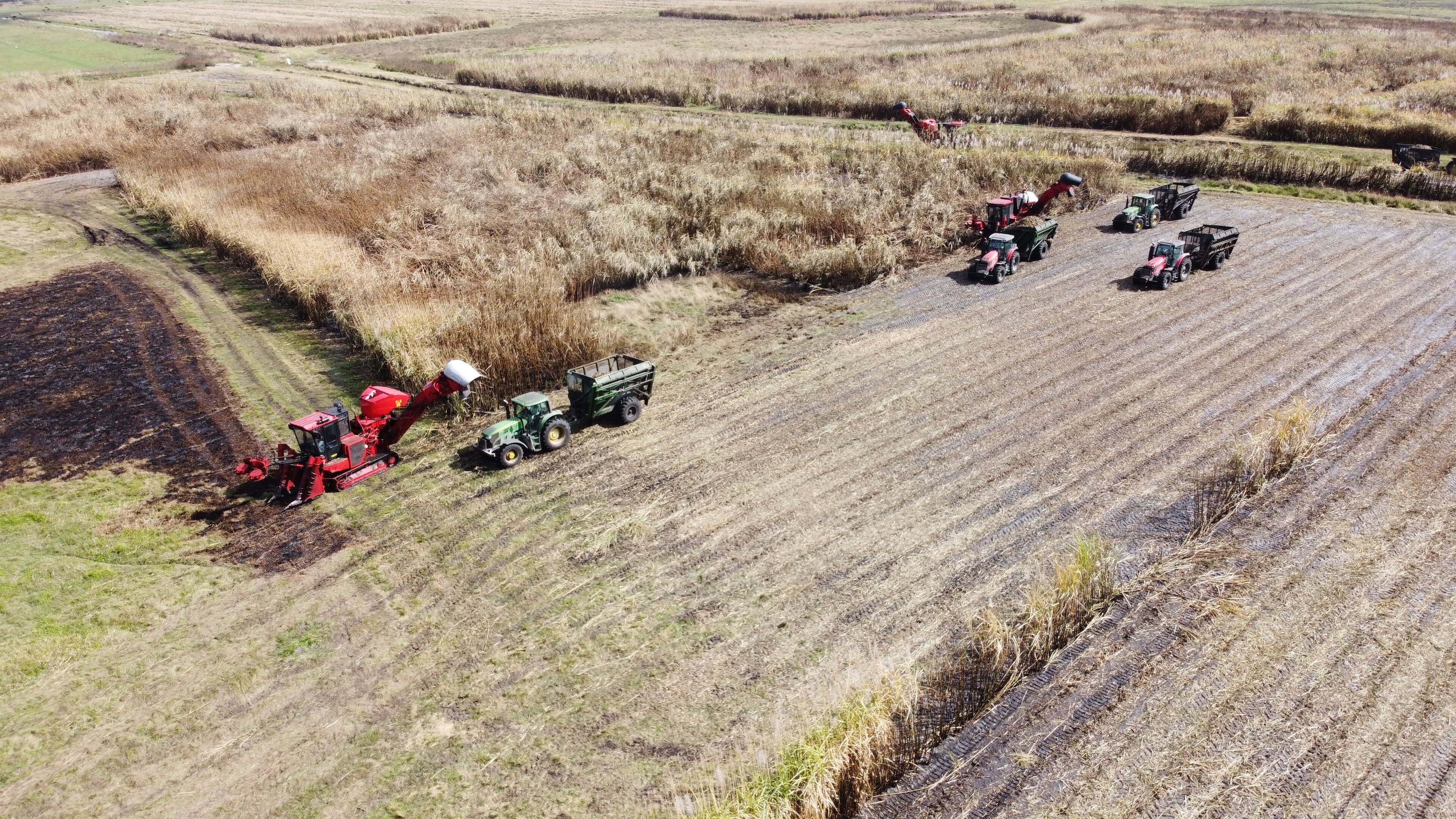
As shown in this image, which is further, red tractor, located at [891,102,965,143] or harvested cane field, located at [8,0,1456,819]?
red tractor, located at [891,102,965,143]

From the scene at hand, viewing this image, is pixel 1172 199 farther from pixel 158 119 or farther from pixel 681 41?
pixel 681 41

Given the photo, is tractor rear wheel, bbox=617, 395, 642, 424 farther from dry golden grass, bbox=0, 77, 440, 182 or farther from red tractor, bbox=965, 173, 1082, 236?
dry golden grass, bbox=0, 77, 440, 182

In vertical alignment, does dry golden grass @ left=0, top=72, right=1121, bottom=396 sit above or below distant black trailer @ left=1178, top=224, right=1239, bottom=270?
above

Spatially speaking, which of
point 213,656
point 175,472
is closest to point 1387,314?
point 213,656

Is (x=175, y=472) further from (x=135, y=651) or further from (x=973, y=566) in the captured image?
(x=973, y=566)

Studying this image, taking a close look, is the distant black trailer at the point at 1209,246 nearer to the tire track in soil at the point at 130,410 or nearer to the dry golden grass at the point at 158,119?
the tire track in soil at the point at 130,410

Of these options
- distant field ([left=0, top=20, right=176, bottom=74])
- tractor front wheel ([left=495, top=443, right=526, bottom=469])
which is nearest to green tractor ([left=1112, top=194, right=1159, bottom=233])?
tractor front wheel ([left=495, top=443, right=526, bottom=469])
